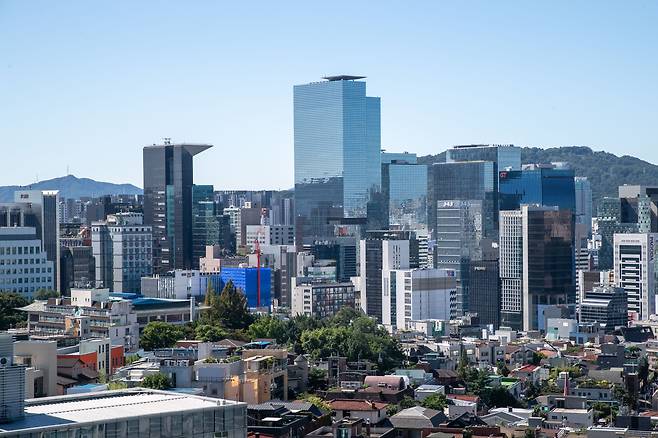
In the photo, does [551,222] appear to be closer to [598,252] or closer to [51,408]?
[598,252]

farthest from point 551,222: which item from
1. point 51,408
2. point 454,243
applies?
point 51,408

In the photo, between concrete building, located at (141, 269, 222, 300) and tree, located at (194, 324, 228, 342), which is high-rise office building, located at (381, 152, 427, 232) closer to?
concrete building, located at (141, 269, 222, 300)

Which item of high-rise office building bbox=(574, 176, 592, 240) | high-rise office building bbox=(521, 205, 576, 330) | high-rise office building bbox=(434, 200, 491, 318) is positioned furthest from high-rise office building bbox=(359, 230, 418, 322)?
high-rise office building bbox=(574, 176, 592, 240)

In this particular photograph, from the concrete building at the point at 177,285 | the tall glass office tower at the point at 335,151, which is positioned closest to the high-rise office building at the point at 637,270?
the concrete building at the point at 177,285

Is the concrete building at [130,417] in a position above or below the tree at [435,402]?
above

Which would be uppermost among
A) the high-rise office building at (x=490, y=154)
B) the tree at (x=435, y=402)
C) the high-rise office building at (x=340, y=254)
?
the high-rise office building at (x=490, y=154)

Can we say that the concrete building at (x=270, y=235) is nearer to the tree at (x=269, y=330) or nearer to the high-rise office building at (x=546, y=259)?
the high-rise office building at (x=546, y=259)
